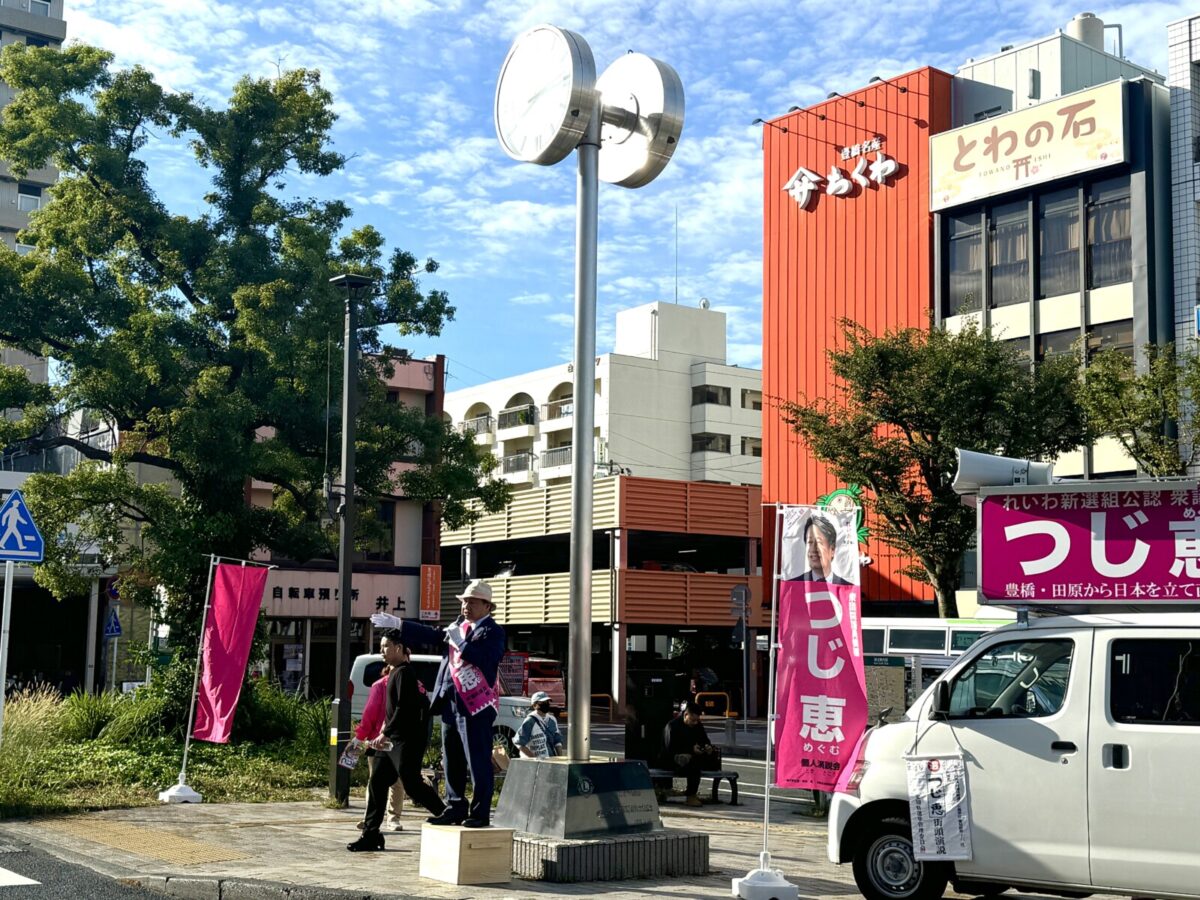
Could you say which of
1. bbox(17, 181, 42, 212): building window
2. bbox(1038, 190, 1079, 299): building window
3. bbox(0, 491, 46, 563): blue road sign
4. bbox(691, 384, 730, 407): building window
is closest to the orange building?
bbox(1038, 190, 1079, 299): building window

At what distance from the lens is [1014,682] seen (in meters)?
8.53

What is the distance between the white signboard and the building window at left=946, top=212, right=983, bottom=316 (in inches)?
1118

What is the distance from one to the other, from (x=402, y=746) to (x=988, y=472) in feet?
17.5

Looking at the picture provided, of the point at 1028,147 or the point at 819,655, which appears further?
the point at 1028,147

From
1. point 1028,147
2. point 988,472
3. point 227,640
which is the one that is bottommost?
point 227,640

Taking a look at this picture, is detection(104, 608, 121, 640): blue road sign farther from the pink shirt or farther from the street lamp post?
the pink shirt

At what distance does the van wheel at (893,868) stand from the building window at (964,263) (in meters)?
28.3

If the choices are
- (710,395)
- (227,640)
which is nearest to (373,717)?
(227,640)

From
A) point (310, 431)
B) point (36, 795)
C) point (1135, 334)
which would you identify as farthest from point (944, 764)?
A: point (1135, 334)

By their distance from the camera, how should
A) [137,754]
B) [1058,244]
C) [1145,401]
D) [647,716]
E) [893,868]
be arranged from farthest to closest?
[1058,244] < [1145,401] < [647,716] < [137,754] < [893,868]

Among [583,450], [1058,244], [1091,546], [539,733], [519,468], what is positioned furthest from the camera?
[519,468]

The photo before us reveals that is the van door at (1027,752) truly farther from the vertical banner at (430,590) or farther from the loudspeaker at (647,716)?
the vertical banner at (430,590)

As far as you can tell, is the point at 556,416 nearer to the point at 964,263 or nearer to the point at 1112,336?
the point at 964,263

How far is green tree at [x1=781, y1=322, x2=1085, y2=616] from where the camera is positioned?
27.0m
